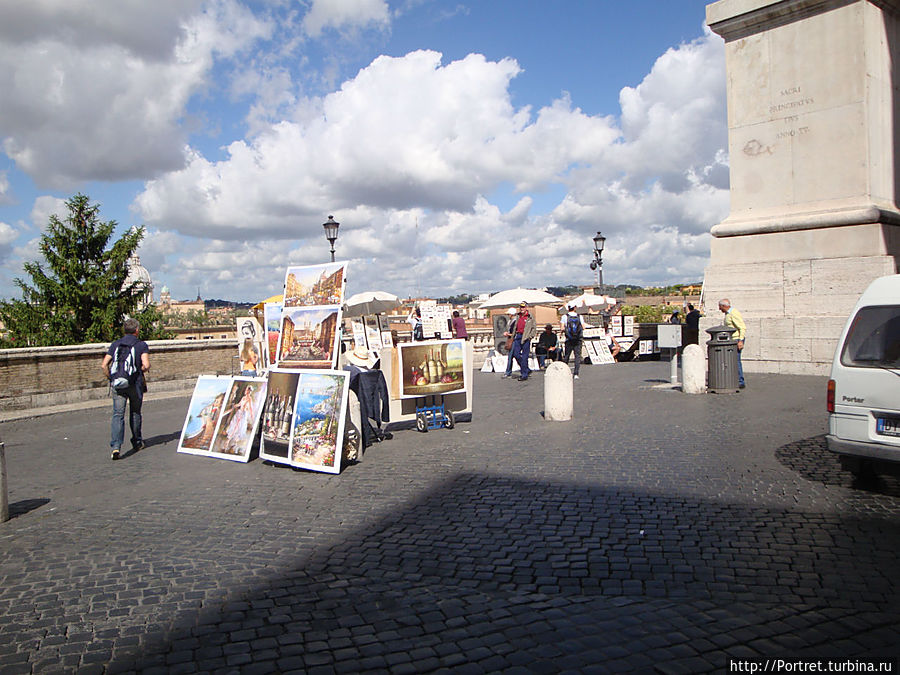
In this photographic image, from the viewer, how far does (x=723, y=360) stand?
12.5 metres

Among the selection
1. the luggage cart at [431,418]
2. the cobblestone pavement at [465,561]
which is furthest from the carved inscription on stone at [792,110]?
the luggage cart at [431,418]

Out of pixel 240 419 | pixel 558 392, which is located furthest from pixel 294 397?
pixel 558 392

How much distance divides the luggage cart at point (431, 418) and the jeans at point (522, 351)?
766cm

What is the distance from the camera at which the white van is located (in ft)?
19.4

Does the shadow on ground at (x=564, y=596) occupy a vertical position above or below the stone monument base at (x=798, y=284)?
below

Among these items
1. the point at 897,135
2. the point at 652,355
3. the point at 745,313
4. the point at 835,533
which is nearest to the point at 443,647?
the point at 835,533

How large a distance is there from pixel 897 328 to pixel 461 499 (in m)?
4.27

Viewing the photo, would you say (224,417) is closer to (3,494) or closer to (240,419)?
(240,419)

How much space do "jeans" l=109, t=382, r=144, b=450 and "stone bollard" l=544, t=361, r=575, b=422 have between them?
20.0ft

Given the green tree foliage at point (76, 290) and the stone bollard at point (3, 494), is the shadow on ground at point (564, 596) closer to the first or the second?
the stone bollard at point (3, 494)

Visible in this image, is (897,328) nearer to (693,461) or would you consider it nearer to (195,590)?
(693,461)

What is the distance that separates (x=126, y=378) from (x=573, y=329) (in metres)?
12.3

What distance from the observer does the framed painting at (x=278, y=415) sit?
Answer: 8.42 metres

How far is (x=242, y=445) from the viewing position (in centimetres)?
892
